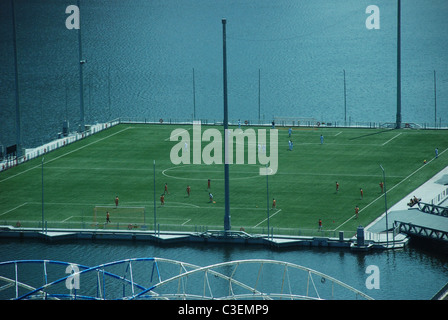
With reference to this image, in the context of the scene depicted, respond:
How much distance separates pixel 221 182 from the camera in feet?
406

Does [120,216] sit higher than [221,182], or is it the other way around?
[221,182]

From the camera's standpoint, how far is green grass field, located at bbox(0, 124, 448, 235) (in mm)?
106562

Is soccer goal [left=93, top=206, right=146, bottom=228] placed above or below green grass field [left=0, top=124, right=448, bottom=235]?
below

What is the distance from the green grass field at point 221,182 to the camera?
350 ft

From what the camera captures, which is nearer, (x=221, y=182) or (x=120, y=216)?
(x=120, y=216)

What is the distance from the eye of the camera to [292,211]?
109 meters

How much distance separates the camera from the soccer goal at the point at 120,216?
105062 mm

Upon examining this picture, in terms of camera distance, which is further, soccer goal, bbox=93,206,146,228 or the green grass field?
the green grass field

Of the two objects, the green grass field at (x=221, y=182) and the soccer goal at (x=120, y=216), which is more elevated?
the green grass field at (x=221, y=182)

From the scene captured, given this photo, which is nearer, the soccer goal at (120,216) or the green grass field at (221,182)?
the soccer goal at (120,216)

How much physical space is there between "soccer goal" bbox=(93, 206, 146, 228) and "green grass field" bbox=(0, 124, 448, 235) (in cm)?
12

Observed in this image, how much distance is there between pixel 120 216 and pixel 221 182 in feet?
65.6

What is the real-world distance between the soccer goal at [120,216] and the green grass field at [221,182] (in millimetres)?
117

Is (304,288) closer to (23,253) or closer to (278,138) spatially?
(23,253)
